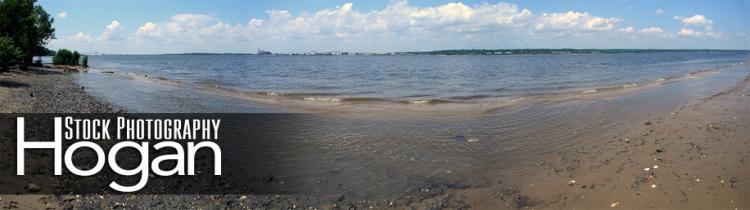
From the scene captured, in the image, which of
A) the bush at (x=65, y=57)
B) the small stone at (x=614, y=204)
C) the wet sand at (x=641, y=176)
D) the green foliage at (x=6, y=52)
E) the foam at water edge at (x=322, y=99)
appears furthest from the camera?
the bush at (x=65, y=57)

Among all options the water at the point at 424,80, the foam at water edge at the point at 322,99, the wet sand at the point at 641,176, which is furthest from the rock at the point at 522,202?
the foam at water edge at the point at 322,99

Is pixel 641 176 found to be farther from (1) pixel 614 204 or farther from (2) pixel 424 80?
(2) pixel 424 80

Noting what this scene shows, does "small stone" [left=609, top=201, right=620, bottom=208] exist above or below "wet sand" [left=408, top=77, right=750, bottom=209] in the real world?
below

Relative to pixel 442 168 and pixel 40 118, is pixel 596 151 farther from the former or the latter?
pixel 40 118

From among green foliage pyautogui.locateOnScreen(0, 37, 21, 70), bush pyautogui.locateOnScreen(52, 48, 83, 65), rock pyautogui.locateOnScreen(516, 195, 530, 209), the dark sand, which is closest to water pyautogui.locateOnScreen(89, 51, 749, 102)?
bush pyautogui.locateOnScreen(52, 48, 83, 65)

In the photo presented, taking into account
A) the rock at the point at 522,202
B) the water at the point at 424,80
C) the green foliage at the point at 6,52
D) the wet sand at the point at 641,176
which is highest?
the green foliage at the point at 6,52

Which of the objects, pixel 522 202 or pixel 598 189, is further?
pixel 598 189

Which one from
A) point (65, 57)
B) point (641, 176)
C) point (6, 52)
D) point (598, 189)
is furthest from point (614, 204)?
point (65, 57)

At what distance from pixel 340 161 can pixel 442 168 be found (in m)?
2.40

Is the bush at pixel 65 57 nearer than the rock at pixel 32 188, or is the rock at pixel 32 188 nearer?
the rock at pixel 32 188

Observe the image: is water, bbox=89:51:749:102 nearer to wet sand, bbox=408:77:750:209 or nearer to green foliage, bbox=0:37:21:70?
green foliage, bbox=0:37:21:70

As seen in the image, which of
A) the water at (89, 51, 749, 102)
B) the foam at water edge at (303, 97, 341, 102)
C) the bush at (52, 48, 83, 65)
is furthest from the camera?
the bush at (52, 48, 83, 65)

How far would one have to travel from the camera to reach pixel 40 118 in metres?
15.7

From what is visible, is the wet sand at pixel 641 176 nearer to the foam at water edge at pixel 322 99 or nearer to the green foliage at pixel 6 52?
the foam at water edge at pixel 322 99
